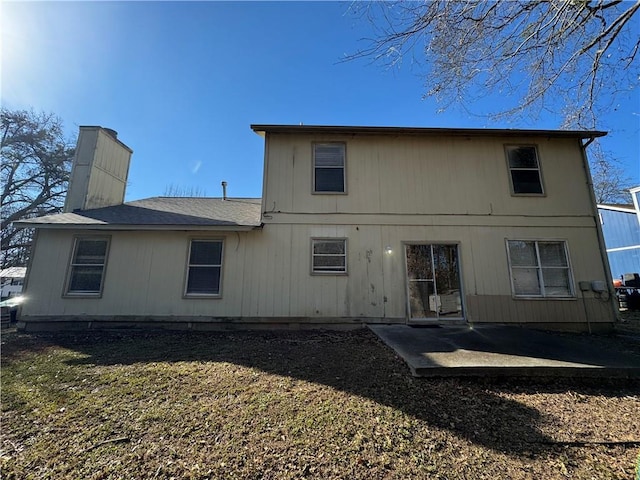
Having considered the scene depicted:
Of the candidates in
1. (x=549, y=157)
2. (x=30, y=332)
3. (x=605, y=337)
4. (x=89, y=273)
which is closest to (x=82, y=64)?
(x=89, y=273)

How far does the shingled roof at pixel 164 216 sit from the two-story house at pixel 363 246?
61 mm

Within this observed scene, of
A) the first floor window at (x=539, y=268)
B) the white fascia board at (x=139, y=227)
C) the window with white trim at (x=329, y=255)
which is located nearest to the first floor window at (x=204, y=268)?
the white fascia board at (x=139, y=227)

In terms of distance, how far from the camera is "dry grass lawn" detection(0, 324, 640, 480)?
2373mm

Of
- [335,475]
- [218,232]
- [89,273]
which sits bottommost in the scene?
[335,475]

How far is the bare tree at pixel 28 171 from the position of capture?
1564 cm

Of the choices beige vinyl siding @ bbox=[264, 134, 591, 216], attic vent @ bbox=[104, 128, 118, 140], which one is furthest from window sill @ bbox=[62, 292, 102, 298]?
attic vent @ bbox=[104, 128, 118, 140]

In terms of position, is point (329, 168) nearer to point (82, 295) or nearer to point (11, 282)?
point (82, 295)

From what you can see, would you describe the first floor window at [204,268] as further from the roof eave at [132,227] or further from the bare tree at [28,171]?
the bare tree at [28,171]

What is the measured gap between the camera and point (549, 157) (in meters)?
8.48

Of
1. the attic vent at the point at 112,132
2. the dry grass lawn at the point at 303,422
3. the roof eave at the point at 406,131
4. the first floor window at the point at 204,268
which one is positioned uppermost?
the attic vent at the point at 112,132

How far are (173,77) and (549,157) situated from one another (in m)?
11.6

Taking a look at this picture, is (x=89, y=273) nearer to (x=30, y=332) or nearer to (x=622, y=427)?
(x=30, y=332)

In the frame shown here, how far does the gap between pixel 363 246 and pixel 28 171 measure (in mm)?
20587

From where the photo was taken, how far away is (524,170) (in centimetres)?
845
